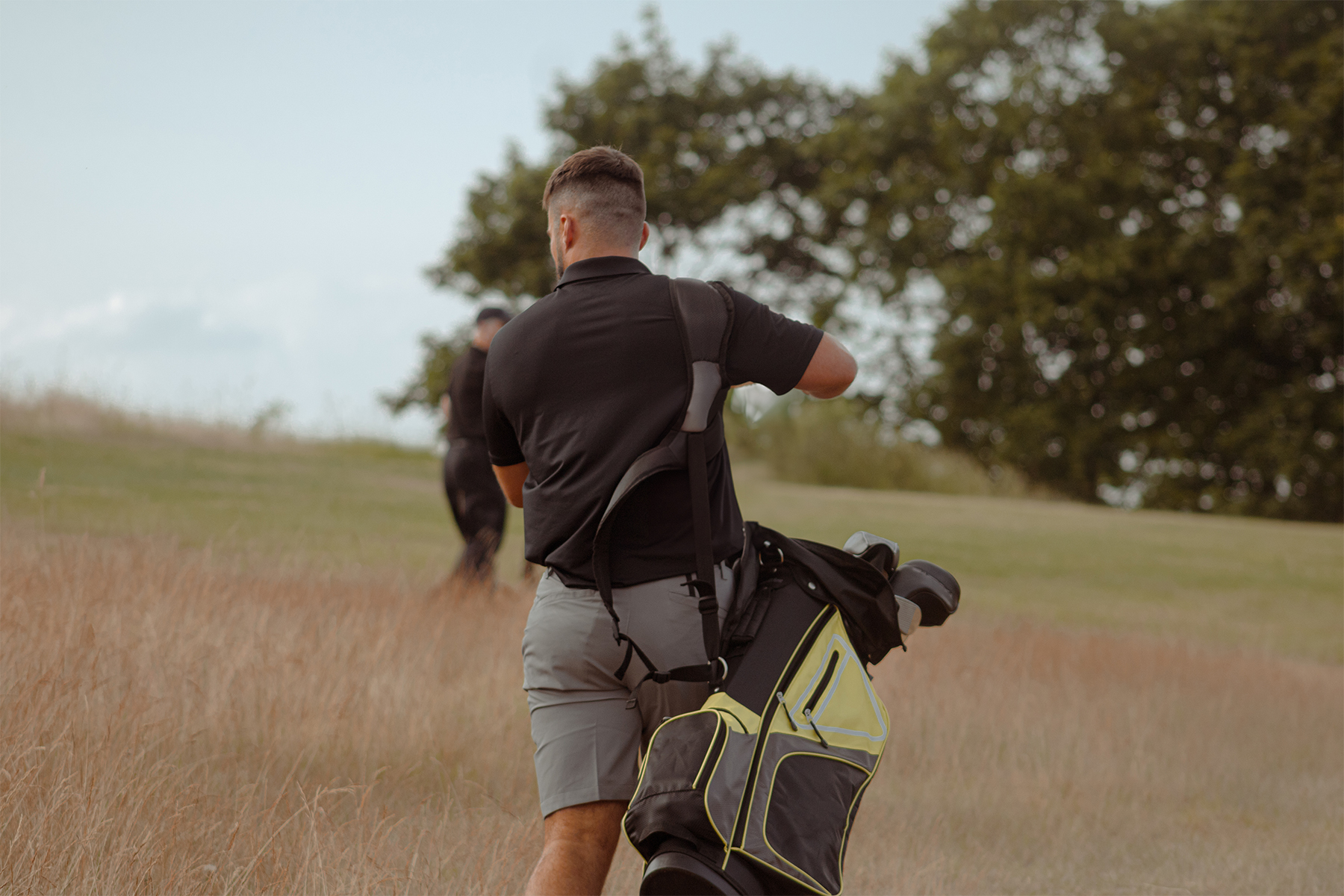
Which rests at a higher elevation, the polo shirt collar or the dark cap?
the dark cap

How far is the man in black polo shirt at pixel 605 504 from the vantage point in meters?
2.85

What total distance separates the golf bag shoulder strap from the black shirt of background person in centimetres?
561

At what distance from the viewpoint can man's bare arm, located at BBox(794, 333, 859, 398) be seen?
9.55 feet

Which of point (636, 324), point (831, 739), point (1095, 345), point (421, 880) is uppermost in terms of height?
point (1095, 345)

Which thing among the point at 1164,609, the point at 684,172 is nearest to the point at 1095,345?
the point at 684,172

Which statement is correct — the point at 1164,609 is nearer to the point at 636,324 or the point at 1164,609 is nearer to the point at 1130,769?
the point at 1130,769

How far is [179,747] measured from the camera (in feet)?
16.6

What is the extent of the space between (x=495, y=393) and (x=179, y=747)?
Answer: 306cm

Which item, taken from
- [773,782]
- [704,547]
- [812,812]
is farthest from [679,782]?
[704,547]

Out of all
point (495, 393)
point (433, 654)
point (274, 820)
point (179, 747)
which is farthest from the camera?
point (433, 654)

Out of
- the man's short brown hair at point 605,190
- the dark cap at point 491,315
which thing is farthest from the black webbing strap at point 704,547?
the dark cap at point 491,315

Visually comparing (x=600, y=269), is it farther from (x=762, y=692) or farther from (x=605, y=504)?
(x=762, y=692)

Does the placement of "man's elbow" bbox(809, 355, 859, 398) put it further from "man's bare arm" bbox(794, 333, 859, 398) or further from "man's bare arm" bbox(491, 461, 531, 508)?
"man's bare arm" bbox(491, 461, 531, 508)

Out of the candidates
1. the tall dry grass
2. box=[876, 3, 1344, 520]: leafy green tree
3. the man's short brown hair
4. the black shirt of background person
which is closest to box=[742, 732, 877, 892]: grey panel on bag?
the man's short brown hair
